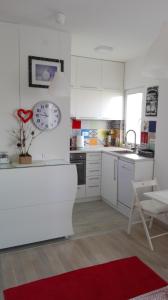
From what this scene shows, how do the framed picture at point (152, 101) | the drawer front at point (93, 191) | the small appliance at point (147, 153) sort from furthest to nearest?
1. the drawer front at point (93, 191)
2. the framed picture at point (152, 101)
3. the small appliance at point (147, 153)

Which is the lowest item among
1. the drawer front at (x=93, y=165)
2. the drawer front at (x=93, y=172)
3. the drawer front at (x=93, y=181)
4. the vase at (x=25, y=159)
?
the drawer front at (x=93, y=181)

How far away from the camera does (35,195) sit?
9.23 feet

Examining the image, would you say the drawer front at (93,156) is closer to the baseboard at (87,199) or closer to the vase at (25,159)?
the baseboard at (87,199)

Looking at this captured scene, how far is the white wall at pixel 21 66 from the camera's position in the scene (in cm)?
296

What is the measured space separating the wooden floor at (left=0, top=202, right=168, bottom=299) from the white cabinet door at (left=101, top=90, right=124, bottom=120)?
2098mm

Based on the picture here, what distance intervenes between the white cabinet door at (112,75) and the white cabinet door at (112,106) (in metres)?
0.13

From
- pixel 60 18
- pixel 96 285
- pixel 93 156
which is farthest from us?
pixel 93 156

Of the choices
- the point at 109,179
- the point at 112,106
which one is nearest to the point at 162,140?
the point at 109,179

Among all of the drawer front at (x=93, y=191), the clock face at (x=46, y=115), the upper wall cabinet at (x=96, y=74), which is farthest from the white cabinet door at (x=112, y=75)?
the drawer front at (x=93, y=191)

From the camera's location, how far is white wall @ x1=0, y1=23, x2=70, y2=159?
296cm

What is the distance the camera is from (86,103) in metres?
Answer: 4.51

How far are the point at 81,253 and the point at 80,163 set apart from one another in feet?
5.89

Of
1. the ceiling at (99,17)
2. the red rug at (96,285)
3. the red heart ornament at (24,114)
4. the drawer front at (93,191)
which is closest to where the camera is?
the red rug at (96,285)

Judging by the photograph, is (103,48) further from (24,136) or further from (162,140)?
(24,136)
